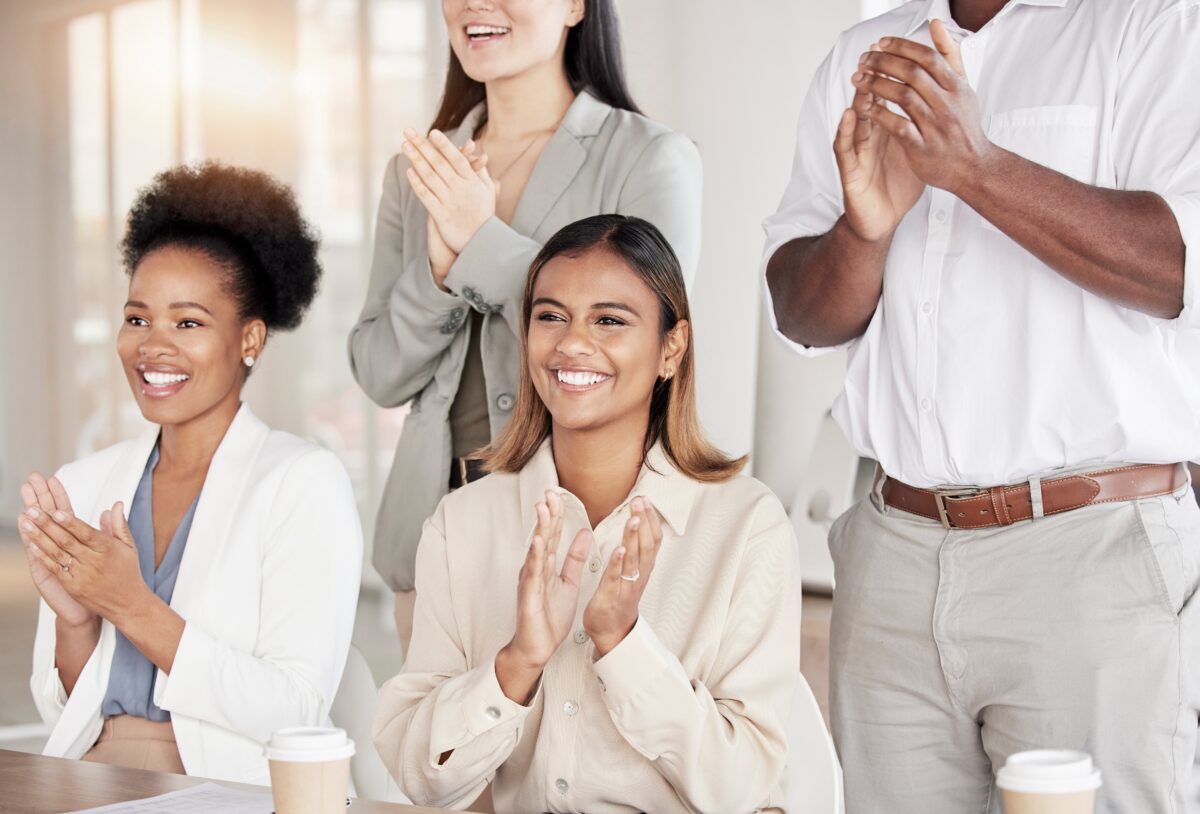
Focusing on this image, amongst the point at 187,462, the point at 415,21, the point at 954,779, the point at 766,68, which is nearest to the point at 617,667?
the point at 954,779

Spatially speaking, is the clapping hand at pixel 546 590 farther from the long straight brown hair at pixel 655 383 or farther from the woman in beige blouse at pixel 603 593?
the long straight brown hair at pixel 655 383

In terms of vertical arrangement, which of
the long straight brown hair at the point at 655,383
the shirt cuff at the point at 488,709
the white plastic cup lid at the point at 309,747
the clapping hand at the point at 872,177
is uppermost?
the clapping hand at the point at 872,177

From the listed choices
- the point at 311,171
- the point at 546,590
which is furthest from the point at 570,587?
the point at 311,171

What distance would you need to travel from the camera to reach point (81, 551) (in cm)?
214

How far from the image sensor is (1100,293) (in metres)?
1.74

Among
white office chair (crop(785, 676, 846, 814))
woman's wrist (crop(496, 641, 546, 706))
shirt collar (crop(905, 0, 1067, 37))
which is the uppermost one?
shirt collar (crop(905, 0, 1067, 37))

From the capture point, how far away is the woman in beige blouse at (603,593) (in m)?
1.72

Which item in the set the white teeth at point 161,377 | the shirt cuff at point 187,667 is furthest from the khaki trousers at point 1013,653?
the white teeth at point 161,377

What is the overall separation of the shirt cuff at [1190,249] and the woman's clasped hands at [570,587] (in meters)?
0.68

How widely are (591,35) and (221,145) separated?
186 inches

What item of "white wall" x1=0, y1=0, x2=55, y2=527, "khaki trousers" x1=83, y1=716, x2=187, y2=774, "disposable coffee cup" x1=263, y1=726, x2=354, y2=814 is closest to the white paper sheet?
"disposable coffee cup" x1=263, y1=726, x2=354, y2=814

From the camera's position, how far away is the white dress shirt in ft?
5.88

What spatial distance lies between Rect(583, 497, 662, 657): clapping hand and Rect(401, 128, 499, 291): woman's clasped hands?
82 centimetres

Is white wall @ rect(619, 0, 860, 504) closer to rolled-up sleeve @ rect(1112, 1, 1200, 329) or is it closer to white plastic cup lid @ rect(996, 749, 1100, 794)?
rolled-up sleeve @ rect(1112, 1, 1200, 329)
